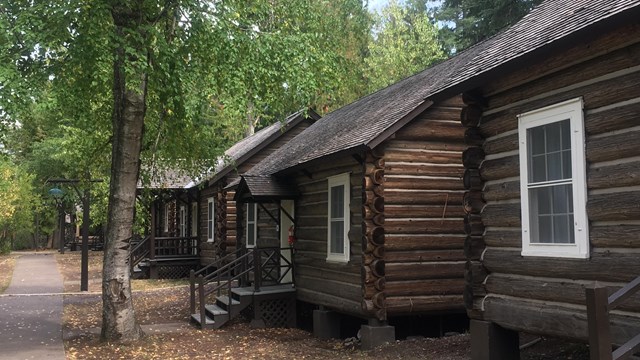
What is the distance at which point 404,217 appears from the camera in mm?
11805

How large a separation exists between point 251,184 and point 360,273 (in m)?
4.83

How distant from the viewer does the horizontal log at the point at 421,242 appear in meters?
11.7

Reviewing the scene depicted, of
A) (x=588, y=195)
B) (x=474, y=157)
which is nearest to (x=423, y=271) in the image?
(x=474, y=157)

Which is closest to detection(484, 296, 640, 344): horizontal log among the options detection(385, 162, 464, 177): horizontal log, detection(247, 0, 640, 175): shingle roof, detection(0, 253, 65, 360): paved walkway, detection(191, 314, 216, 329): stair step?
detection(247, 0, 640, 175): shingle roof

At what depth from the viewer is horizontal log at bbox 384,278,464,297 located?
11.6m

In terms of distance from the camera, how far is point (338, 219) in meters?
13.1

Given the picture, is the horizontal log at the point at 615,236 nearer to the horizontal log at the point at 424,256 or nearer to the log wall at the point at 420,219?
the log wall at the point at 420,219

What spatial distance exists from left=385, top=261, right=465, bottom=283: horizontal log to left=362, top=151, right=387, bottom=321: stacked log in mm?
323

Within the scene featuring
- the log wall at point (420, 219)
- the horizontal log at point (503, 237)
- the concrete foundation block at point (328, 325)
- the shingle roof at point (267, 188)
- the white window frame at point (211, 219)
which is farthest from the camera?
the white window frame at point (211, 219)

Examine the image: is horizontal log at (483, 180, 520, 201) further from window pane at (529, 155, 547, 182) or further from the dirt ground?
the dirt ground

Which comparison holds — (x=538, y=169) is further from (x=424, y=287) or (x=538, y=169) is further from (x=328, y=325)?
(x=328, y=325)

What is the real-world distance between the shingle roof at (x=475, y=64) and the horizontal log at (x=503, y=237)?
80.8 inches

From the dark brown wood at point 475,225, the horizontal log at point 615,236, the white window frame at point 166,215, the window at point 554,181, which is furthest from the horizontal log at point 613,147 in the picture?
the white window frame at point 166,215

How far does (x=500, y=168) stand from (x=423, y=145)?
3.97 m
